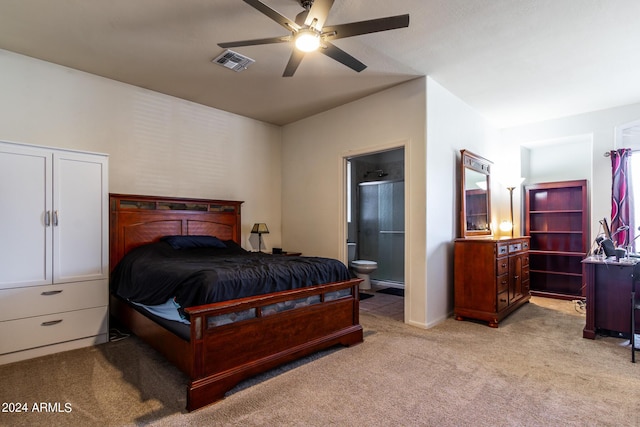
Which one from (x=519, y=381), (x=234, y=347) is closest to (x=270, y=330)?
(x=234, y=347)

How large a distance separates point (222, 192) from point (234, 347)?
2.83 metres

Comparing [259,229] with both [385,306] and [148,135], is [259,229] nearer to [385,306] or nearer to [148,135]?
[148,135]

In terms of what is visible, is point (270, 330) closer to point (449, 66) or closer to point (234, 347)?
point (234, 347)

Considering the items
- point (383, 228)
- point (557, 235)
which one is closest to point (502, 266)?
point (557, 235)

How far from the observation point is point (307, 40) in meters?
2.23

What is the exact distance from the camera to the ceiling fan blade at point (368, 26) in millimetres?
1971

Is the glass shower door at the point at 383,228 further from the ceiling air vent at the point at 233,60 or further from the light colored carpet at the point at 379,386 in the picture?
the ceiling air vent at the point at 233,60

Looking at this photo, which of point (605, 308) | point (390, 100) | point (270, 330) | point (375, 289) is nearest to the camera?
point (270, 330)

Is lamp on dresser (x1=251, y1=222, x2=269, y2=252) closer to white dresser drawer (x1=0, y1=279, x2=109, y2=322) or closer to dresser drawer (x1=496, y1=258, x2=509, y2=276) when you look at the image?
white dresser drawer (x1=0, y1=279, x2=109, y2=322)

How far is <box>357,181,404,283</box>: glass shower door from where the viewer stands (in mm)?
5797

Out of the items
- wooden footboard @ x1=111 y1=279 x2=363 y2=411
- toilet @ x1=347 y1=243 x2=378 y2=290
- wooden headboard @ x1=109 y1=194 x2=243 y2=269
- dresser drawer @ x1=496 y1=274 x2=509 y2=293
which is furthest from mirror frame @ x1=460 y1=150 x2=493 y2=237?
wooden headboard @ x1=109 y1=194 x2=243 y2=269

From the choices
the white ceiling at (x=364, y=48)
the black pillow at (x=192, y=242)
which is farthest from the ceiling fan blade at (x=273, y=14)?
the black pillow at (x=192, y=242)

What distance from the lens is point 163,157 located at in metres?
4.05

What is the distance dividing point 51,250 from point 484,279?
4247 millimetres
